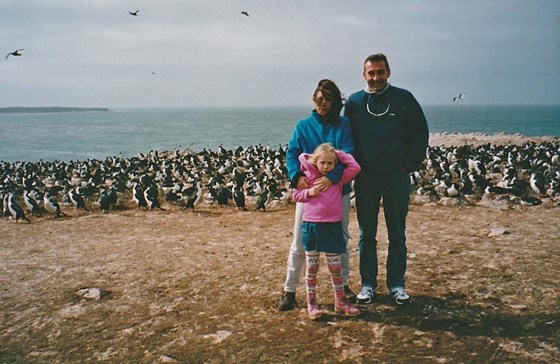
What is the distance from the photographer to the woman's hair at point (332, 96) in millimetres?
4141

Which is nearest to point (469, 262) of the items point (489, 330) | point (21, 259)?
point (489, 330)

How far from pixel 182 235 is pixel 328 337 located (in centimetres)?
577

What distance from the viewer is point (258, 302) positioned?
5055mm

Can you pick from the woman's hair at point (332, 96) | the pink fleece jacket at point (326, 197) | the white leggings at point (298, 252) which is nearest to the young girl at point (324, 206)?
the pink fleece jacket at point (326, 197)

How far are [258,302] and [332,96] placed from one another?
2.73m

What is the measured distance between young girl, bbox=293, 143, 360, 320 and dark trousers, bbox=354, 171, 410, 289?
57 cm

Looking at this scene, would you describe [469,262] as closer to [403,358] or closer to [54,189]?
[403,358]

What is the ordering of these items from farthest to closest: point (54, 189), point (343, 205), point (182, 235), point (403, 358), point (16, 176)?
point (16, 176) < point (54, 189) < point (182, 235) < point (343, 205) < point (403, 358)

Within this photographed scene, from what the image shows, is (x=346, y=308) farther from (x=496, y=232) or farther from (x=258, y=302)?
(x=496, y=232)

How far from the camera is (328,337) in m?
4.04

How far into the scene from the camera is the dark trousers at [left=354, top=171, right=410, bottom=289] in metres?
4.54

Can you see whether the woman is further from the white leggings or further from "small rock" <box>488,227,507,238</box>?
"small rock" <box>488,227,507,238</box>

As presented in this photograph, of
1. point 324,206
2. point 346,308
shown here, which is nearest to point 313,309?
point 346,308

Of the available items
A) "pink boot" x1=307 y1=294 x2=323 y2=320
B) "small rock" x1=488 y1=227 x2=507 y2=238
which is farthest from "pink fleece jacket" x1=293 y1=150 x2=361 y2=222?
"small rock" x1=488 y1=227 x2=507 y2=238
